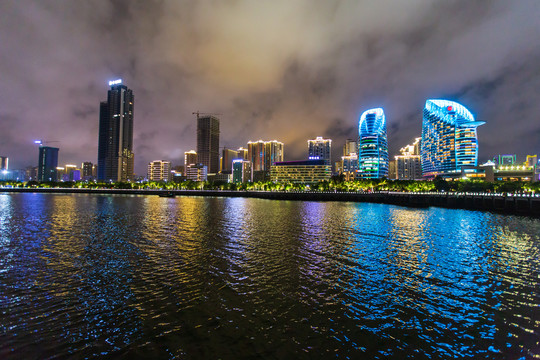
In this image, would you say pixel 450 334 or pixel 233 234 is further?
pixel 233 234

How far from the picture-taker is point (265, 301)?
14555mm

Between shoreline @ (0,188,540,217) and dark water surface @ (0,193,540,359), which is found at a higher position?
shoreline @ (0,188,540,217)

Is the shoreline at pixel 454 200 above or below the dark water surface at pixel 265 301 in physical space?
above

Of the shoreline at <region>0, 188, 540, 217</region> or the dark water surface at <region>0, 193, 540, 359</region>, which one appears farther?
the shoreline at <region>0, 188, 540, 217</region>

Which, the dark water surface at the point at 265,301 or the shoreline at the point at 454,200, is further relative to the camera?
the shoreline at the point at 454,200

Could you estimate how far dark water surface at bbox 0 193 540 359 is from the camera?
10531mm

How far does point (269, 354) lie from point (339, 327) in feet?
13.0

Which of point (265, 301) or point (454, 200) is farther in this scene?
point (454, 200)

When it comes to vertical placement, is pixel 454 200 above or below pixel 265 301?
above

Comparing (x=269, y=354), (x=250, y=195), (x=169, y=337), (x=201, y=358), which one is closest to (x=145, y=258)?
(x=169, y=337)

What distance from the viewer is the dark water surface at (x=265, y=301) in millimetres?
10531

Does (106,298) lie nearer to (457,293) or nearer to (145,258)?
(145,258)

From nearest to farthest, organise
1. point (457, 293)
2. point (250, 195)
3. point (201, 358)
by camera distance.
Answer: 1. point (201, 358)
2. point (457, 293)
3. point (250, 195)

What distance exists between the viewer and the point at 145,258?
2253 cm
